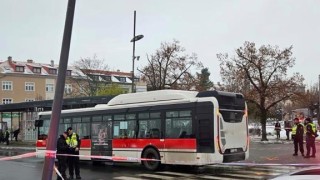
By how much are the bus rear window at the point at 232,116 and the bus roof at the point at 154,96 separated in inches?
55.5

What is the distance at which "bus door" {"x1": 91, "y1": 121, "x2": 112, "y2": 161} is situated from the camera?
62.1 ft

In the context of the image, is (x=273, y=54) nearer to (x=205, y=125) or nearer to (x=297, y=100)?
(x=297, y=100)

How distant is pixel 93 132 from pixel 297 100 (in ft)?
67.6

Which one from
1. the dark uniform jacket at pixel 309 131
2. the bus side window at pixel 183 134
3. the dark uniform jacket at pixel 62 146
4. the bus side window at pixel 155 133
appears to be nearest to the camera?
the dark uniform jacket at pixel 62 146

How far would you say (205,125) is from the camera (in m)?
15.3

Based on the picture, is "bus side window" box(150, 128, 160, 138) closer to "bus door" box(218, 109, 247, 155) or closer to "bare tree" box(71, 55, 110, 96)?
"bus door" box(218, 109, 247, 155)

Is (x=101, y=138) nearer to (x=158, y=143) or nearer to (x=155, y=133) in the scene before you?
(x=155, y=133)

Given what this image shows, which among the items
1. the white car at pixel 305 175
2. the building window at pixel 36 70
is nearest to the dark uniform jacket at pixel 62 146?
the white car at pixel 305 175

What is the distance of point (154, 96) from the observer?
17.5m

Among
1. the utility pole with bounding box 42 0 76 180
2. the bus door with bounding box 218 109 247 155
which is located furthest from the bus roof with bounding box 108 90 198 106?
the utility pole with bounding box 42 0 76 180

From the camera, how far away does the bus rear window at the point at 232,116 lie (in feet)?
51.3

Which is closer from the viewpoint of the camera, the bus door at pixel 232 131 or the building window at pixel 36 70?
the bus door at pixel 232 131

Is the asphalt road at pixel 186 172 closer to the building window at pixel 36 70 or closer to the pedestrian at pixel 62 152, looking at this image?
the pedestrian at pixel 62 152

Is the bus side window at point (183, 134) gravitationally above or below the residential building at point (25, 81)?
below
